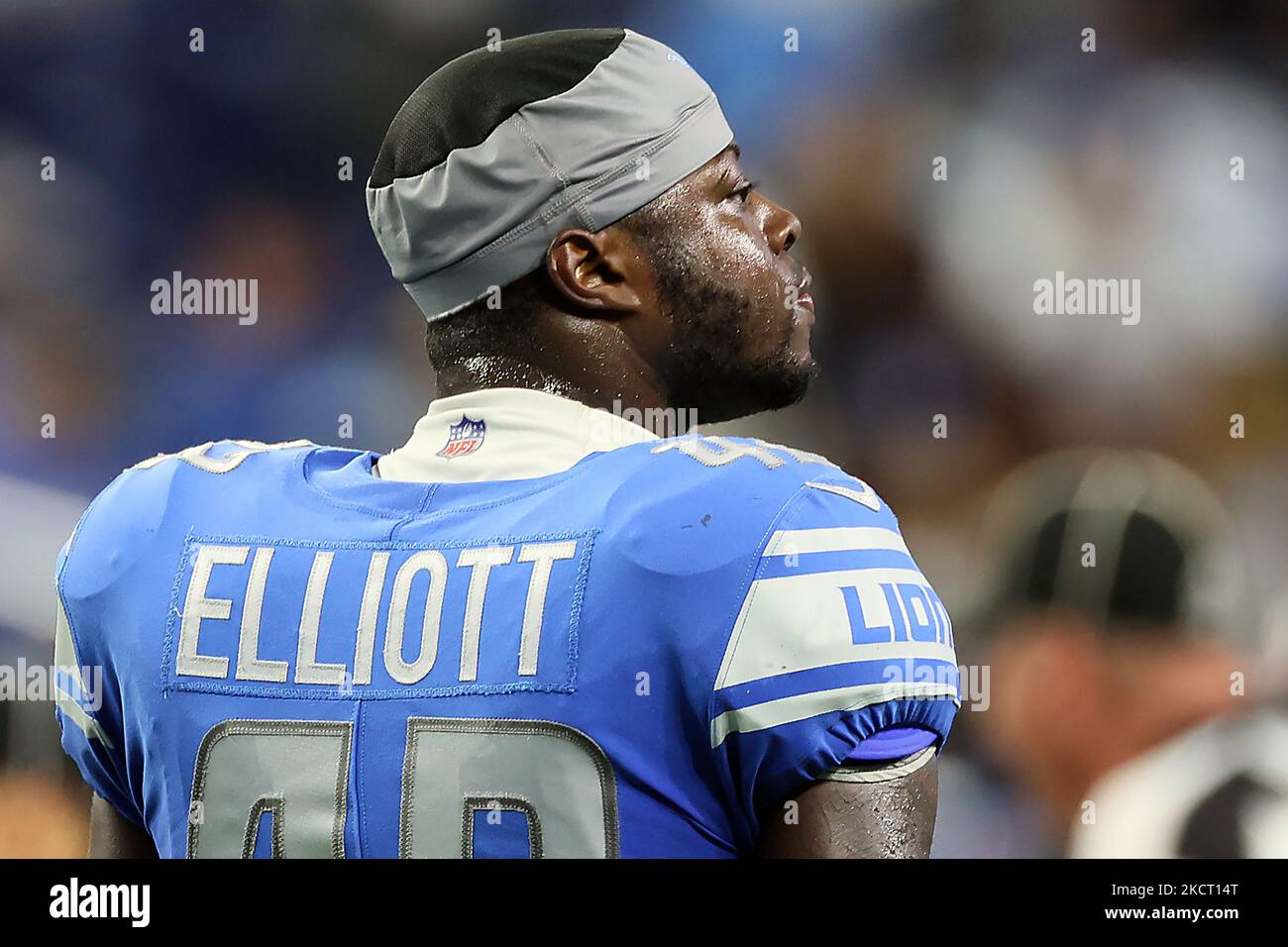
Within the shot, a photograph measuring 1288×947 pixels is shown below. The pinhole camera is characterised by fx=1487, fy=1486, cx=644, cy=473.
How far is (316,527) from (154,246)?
7.49 ft

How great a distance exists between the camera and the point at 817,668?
3.55 ft

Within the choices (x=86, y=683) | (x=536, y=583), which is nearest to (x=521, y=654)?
(x=536, y=583)

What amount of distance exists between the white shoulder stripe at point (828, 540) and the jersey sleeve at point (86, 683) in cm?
59

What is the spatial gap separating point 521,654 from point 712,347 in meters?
0.43

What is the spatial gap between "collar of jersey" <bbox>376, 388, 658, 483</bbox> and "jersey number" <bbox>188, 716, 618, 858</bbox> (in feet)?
0.75

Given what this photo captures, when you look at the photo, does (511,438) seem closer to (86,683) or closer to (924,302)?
(86,683)

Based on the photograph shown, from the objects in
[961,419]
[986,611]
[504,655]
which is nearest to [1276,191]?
[961,419]

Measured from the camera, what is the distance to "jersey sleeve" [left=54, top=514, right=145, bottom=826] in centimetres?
128

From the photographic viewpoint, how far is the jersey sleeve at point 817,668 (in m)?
1.08

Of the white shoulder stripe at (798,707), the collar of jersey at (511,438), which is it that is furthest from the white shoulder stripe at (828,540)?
the collar of jersey at (511,438)

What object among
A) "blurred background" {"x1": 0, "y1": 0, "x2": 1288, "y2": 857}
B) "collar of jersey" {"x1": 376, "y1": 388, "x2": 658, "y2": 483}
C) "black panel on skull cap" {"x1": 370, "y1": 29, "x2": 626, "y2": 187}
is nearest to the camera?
"collar of jersey" {"x1": 376, "y1": 388, "x2": 658, "y2": 483}

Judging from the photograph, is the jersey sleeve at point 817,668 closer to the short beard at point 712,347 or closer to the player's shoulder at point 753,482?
the player's shoulder at point 753,482

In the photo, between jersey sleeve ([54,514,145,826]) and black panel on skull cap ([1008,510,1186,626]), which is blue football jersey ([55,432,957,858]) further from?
black panel on skull cap ([1008,510,1186,626])

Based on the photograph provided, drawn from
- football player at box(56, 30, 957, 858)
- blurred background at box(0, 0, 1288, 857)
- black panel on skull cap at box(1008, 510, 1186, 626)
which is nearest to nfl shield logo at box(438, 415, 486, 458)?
football player at box(56, 30, 957, 858)
